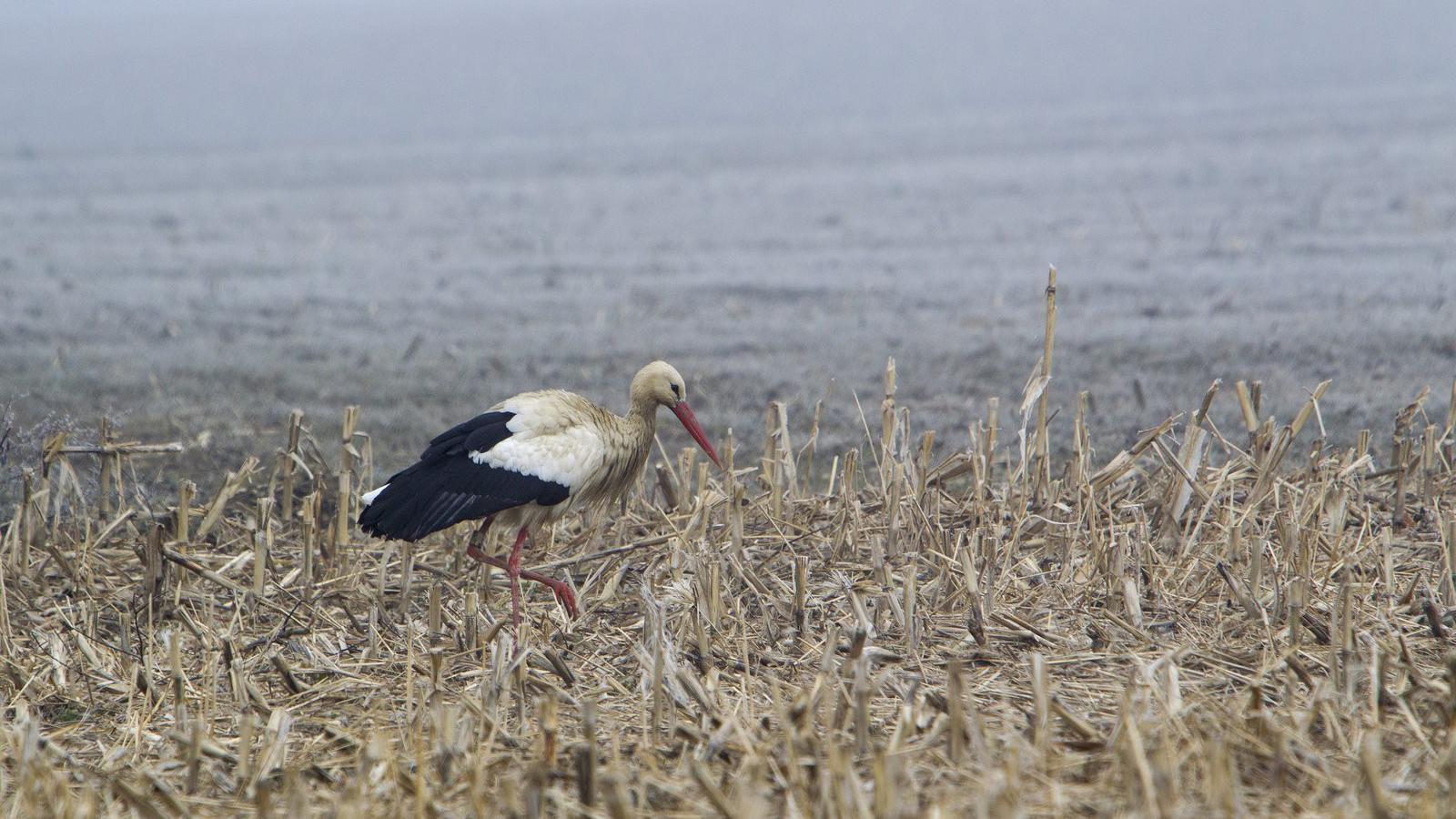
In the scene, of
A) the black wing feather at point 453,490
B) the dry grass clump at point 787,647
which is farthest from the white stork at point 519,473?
the dry grass clump at point 787,647

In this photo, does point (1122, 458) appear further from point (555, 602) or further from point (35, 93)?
point (35, 93)

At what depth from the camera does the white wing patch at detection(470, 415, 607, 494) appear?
5.88 meters

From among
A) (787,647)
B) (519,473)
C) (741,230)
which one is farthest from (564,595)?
(741,230)

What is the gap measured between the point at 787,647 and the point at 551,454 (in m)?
1.48

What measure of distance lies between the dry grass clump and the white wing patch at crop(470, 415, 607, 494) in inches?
12.7

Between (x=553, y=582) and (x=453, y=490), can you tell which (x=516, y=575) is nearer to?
(x=553, y=582)

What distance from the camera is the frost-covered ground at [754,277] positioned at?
9.23 m

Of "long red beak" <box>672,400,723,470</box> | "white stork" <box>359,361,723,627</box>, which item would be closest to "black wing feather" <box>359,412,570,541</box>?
"white stork" <box>359,361,723,627</box>

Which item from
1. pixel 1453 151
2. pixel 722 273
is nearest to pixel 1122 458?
pixel 722 273

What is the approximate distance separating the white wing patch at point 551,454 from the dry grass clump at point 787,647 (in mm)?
324

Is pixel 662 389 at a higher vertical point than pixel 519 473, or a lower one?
higher

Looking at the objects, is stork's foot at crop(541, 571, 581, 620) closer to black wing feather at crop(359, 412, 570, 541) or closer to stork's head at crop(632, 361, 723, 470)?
black wing feather at crop(359, 412, 570, 541)

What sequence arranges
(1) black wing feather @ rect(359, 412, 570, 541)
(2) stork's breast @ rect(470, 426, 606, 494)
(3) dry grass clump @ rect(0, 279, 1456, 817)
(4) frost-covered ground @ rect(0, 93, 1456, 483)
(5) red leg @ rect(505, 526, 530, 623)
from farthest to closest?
(4) frost-covered ground @ rect(0, 93, 1456, 483), (2) stork's breast @ rect(470, 426, 606, 494), (1) black wing feather @ rect(359, 412, 570, 541), (5) red leg @ rect(505, 526, 530, 623), (3) dry grass clump @ rect(0, 279, 1456, 817)

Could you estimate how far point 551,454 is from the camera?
5.96 meters
